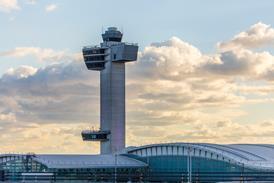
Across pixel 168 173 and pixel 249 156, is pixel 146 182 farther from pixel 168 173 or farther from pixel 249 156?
pixel 249 156

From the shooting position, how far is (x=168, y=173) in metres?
200

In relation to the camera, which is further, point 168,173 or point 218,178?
point 168,173

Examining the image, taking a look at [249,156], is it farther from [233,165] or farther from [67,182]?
[67,182]

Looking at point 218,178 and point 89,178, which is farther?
point 89,178

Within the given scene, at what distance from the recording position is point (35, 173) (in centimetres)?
19762

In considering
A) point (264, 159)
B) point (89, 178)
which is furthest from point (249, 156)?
point (89, 178)

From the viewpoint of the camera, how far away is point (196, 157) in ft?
645

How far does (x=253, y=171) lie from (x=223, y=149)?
48.1 ft

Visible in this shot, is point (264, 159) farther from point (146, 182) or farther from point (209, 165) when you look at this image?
point (146, 182)

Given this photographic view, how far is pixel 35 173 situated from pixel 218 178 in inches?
1822

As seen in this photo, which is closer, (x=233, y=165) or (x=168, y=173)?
(x=233, y=165)

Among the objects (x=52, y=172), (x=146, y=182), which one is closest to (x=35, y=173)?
(x=52, y=172)

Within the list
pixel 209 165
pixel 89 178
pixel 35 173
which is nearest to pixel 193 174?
pixel 209 165

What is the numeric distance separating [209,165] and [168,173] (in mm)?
12110
